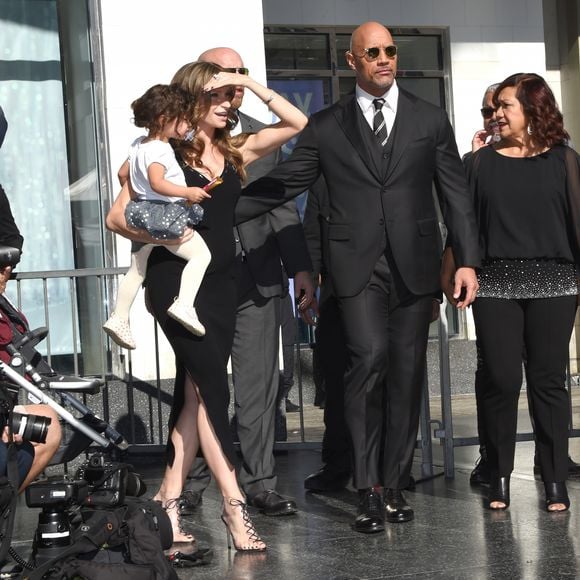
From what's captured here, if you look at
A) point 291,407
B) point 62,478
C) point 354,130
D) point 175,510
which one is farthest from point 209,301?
point 291,407

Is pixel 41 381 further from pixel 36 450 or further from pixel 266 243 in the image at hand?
pixel 266 243

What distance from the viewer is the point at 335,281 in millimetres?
6402

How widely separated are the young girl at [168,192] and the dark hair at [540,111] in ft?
5.54

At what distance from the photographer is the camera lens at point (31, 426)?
490 cm

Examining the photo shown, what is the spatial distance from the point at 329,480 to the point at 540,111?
2305mm

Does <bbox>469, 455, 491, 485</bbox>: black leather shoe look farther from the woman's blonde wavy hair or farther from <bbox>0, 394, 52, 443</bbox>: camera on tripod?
<bbox>0, 394, 52, 443</bbox>: camera on tripod

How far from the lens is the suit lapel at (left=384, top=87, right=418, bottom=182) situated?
20.9 feet

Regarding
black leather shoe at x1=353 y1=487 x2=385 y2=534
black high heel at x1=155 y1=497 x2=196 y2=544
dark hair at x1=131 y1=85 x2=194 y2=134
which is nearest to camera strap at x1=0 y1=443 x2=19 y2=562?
black high heel at x1=155 y1=497 x2=196 y2=544

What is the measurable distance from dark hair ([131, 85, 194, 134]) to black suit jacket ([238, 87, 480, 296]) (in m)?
0.88

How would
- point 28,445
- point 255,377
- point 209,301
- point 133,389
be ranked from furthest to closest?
point 133,389 < point 255,377 < point 209,301 < point 28,445

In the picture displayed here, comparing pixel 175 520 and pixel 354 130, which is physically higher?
pixel 354 130

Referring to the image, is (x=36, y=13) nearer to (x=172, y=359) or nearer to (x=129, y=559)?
(x=172, y=359)

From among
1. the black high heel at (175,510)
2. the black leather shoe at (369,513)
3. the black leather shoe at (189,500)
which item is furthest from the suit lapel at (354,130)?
the black leather shoe at (189,500)

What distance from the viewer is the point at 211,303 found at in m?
5.74
